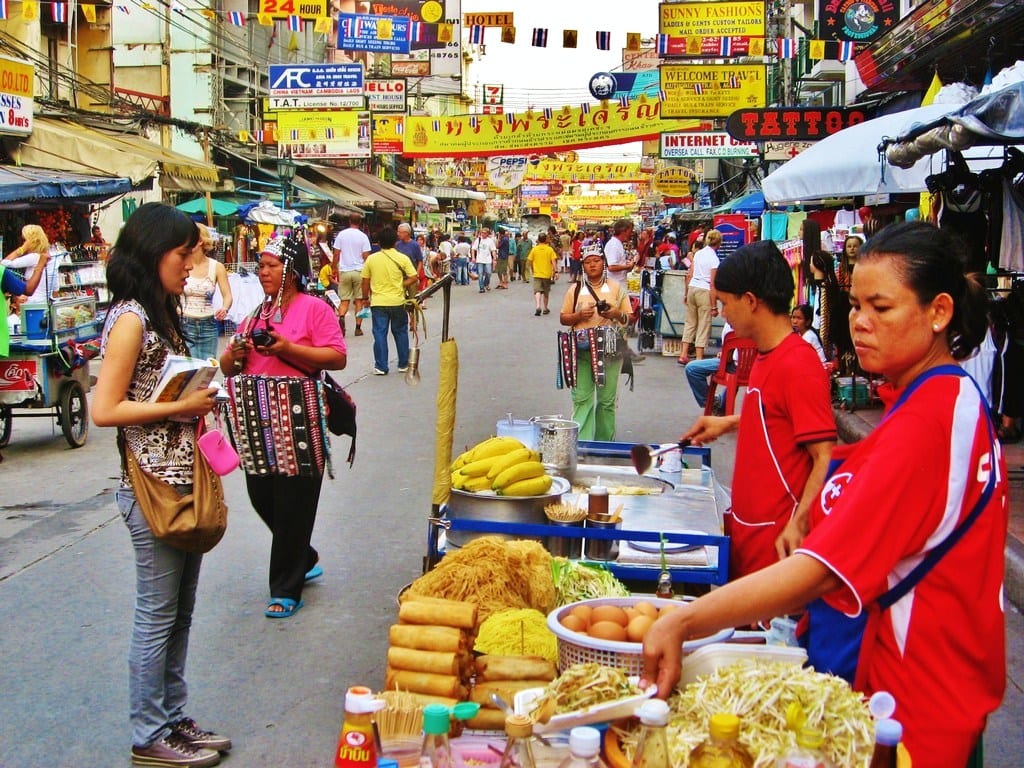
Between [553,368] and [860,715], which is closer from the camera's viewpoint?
[860,715]

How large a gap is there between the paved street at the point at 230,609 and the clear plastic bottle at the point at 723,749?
8.13ft

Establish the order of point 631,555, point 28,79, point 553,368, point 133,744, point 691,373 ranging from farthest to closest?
1. point 28,79
2. point 553,368
3. point 691,373
4. point 631,555
5. point 133,744

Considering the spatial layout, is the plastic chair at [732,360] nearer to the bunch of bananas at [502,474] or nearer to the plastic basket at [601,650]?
the bunch of bananas at [502,474]

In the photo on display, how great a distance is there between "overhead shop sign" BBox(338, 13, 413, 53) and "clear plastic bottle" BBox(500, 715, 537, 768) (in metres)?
24.6

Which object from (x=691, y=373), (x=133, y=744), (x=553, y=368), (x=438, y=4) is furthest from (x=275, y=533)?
(x=438, y=4)

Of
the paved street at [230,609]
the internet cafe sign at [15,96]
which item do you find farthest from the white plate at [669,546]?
the internet cafe sign at [15,96]

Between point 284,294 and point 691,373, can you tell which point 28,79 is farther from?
point 284,294

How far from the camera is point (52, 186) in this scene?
14.9m

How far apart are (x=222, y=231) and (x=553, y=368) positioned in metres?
16.0

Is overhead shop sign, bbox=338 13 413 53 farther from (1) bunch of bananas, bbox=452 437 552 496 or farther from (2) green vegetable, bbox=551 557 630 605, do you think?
(2) green vegetable, bbox=551 557 630 605

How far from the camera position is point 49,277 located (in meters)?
10.5

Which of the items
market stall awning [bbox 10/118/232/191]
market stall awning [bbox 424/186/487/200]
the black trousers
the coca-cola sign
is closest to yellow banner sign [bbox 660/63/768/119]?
market stall awning [bbox 10/118/232/191]

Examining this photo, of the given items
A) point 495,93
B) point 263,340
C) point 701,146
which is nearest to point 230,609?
point 263,340

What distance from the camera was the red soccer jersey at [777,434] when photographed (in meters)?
3.61
